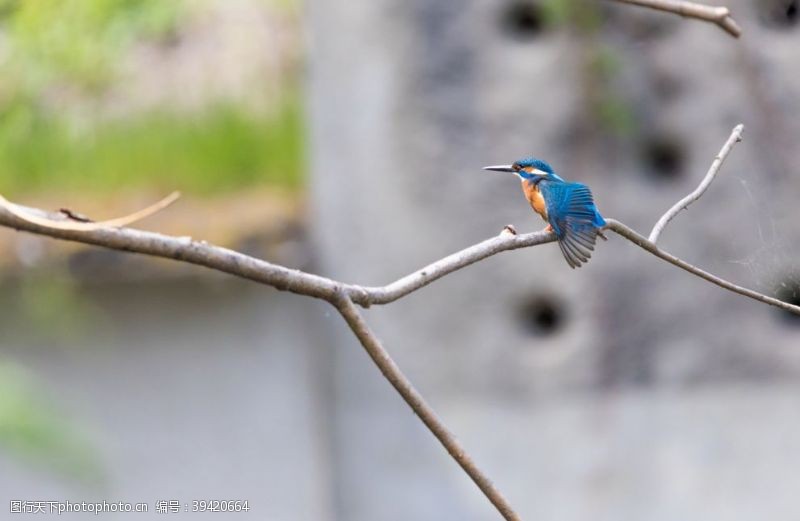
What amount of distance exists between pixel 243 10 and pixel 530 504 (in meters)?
1.58

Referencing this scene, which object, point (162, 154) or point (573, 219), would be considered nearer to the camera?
point (573, 219)

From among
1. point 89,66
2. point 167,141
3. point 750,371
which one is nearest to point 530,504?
point 750,371

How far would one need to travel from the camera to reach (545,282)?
3.43 meters

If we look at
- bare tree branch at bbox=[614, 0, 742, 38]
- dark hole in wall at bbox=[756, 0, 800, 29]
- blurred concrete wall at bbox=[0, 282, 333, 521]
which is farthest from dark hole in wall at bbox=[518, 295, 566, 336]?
bare tree branch at bbox=[614, 0, 742, 38]

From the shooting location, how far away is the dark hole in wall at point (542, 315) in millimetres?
3463

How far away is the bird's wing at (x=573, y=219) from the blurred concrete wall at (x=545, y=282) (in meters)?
2.05

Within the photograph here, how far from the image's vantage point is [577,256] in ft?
3.76

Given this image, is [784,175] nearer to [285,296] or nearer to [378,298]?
[285,296]

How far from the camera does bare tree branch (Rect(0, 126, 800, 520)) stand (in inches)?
31.2

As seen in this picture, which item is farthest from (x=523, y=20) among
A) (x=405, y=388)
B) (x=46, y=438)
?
(x=46, y=438)

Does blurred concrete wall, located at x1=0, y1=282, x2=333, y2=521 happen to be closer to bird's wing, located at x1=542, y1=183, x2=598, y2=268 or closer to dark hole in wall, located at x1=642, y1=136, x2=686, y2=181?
dark hole in wall, located at x1=642, y1=136, x2=686, y2=181

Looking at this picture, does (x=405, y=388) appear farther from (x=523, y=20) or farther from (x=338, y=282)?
(x=523, y=20)

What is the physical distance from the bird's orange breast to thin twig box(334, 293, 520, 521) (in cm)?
29

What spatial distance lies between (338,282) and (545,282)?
2.54 metres
